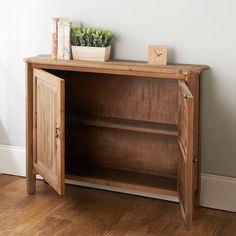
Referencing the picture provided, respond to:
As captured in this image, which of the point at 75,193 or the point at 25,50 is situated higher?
the point at 25,50

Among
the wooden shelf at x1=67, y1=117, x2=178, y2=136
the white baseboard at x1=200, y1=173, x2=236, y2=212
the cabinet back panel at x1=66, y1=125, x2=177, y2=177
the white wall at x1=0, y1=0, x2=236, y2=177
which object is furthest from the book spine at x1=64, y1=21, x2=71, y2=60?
the white baseboard at x1=200, y1=173, x2=236, y2=212

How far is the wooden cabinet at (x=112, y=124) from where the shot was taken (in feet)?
9.33

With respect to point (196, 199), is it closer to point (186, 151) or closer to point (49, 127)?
point (186, 151)

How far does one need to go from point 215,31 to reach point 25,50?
A: 1266 mm

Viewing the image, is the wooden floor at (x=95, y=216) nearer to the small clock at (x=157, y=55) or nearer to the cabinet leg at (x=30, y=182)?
the cabinet leg at (x=30, y=182)

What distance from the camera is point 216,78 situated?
9.69 ft

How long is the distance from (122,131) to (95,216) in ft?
1.94

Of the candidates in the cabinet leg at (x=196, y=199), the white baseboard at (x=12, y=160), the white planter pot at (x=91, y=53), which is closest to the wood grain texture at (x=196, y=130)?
the cabinet leg at (x=196, y=199)

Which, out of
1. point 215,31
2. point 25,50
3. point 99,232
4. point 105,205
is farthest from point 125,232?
point 25,50

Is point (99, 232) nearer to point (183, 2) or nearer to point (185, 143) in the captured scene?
point (185, 143)

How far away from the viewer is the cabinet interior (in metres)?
3.08

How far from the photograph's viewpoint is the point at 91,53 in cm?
309

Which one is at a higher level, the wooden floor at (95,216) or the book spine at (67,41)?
the book spine at (67,41)

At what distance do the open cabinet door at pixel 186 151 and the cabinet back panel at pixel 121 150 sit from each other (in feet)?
1.10
